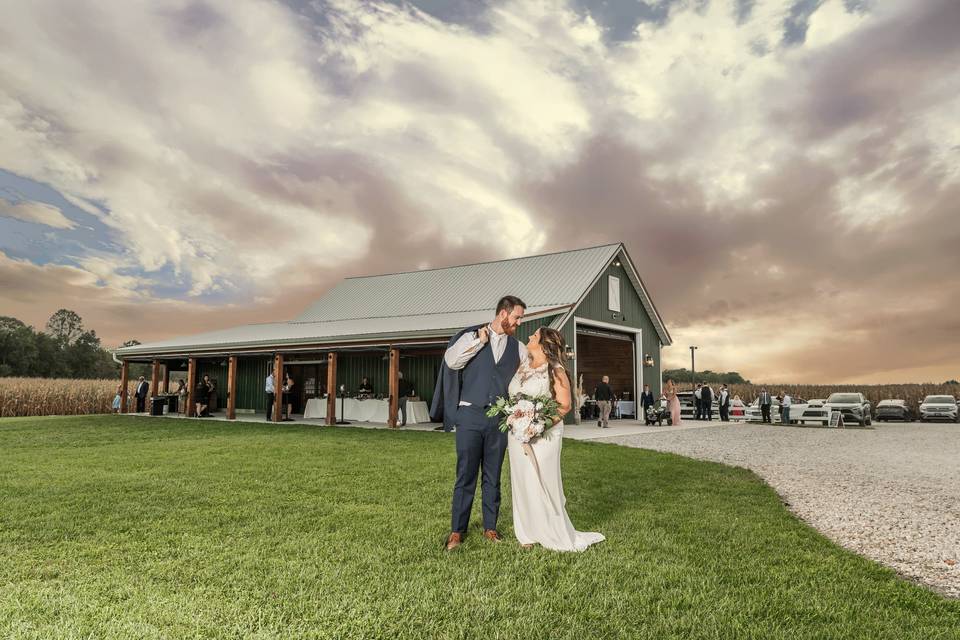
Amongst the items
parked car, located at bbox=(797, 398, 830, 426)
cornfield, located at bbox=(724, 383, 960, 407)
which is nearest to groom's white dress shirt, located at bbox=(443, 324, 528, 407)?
parked car, located at bbox=(797, 398, 830, 426)

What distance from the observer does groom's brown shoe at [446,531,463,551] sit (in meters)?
4.92

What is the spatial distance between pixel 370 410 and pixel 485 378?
1531 centimetres

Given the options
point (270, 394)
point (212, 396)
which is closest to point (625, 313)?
point (270, 394)

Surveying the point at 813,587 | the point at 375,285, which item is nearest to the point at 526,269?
the point at 375,285

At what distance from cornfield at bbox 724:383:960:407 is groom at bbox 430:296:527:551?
116 feet

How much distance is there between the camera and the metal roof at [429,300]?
19844 millimetres

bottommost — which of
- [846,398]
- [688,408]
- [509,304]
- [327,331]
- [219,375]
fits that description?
[688,408]

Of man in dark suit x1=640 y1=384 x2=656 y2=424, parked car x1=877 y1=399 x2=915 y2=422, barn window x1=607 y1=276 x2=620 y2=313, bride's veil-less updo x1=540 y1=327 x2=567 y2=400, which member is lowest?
parked car x1=877 y1=399 x2=915 y2=422

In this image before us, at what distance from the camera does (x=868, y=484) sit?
9.01 m

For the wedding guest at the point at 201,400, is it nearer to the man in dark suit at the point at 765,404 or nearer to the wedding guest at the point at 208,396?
the wedding guest at the point at 208,396

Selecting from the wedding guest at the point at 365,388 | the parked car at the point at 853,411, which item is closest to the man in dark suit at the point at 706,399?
the parked car at the point at 853,411

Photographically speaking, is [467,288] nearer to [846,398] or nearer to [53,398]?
[846,398]

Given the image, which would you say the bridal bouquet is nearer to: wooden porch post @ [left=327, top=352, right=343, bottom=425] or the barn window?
wooden porch post @ [left=327, top=352, right=343, bottom=425]

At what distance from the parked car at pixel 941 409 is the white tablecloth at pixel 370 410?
78.9ft
